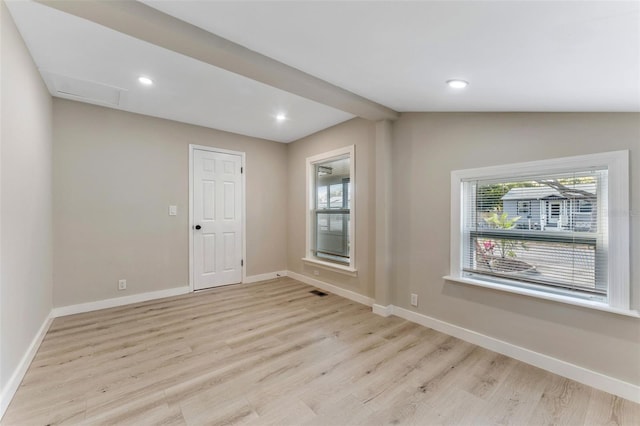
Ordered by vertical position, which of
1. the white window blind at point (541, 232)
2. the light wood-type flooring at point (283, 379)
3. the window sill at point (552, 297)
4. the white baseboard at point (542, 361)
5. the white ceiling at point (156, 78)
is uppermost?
the white ceiling at point (156, 78)

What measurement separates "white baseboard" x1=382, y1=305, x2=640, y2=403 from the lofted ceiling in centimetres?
183

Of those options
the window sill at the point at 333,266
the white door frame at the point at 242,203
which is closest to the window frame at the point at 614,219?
the window sill at the point at 333,266

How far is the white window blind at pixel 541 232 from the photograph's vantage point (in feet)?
6.73

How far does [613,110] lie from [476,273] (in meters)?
1.58

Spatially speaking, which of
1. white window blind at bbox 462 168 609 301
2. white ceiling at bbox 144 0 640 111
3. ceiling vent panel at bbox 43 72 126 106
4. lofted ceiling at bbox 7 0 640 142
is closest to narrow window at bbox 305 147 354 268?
lofted ceiling at bbox 7 0 640 142

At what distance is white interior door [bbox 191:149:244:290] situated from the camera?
14.0ft

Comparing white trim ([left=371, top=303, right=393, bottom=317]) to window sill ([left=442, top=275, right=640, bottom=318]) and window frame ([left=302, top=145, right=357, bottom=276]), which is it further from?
window sill ([left=442, top=275, right=640, bottom=318])

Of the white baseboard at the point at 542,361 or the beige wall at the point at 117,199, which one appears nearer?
the white baseboard at the point at 542,361

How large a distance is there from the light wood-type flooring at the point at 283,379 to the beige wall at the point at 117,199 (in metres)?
0.63

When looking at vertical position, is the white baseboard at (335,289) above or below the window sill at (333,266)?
below

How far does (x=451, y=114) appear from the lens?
9.30 ft

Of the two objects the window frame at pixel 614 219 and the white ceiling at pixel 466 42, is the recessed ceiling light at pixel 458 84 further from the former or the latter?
the window frame at pixel 614 219

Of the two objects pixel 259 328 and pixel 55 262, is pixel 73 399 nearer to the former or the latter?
pixel 259 328

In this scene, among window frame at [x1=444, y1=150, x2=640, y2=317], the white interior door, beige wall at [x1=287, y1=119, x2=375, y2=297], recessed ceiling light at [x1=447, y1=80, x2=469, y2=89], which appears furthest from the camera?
the white interior door
